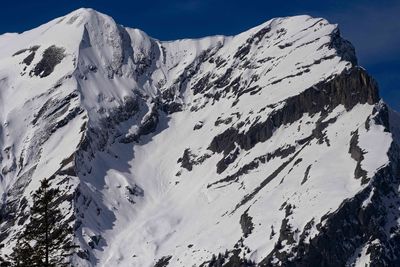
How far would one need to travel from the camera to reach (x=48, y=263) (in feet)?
176

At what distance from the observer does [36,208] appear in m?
53.6

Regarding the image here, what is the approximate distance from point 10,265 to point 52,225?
272 centimetres

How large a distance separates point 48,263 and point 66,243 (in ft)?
4.05

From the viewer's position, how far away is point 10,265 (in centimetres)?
5391

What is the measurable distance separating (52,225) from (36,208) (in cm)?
109

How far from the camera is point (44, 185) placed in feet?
176

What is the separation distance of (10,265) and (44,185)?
Result: 13.3 ft

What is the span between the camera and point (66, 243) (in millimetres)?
53969

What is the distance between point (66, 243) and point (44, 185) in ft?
9.49

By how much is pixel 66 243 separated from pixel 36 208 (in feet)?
7.11

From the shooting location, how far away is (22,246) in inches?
2111

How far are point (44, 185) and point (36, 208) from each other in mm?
1124
